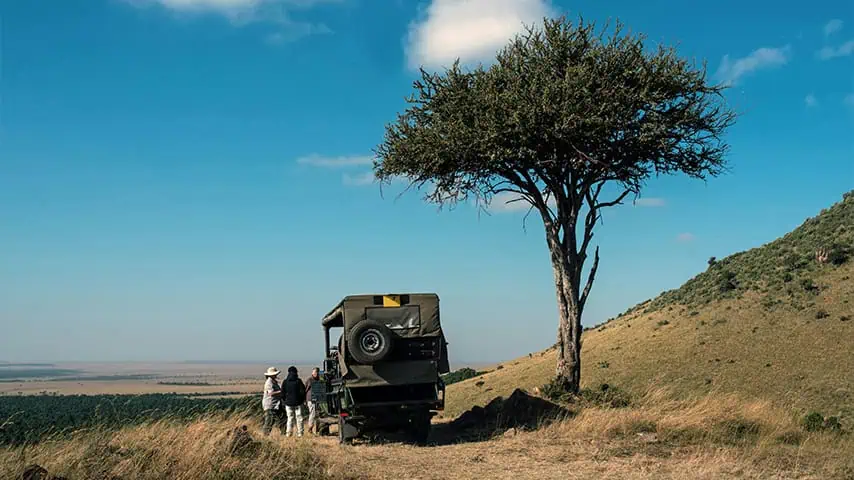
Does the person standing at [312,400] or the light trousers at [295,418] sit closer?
the light trousers at [295,418]

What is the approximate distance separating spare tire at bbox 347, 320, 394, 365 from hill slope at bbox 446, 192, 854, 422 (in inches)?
791

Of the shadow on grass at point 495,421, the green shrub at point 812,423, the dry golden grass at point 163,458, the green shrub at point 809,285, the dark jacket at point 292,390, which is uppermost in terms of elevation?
the green shrub at point 809,285

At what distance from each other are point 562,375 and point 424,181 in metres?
7.57

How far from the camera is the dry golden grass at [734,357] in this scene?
41.6m

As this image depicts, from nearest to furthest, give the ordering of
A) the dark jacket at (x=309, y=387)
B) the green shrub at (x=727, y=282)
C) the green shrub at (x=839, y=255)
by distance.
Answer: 1. the dark jacket at (x=309, y=387)
2. the green shrub at (x=839, y=255)
3. the green shrub at (x=727, y=282)

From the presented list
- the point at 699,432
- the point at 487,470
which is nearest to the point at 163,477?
the point at 487,470

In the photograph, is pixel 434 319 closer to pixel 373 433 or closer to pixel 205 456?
pixel 373 433

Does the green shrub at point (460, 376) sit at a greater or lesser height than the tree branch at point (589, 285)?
lesser

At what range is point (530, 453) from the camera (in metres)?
14.9

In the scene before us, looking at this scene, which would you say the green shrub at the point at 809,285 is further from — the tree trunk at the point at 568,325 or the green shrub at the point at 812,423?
the green shrub at the point at 812,423

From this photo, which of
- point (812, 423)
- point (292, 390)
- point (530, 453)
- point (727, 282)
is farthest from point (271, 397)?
point (727, 282)

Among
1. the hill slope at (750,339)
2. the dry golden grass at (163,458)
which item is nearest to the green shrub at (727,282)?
the hill slope at (750,339)

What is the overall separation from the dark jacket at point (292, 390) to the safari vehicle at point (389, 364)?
2.17 meters

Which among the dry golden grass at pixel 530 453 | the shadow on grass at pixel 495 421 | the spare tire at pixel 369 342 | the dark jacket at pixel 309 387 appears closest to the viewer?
the dry golden grass at pixel 530 453
